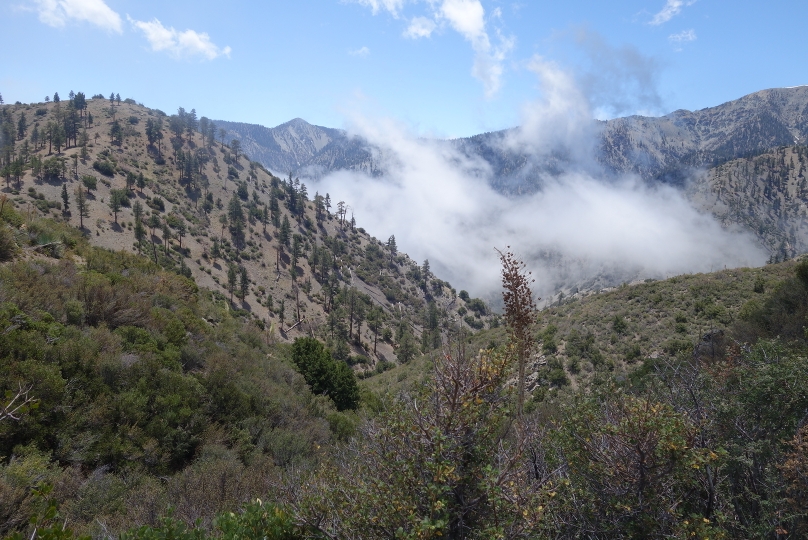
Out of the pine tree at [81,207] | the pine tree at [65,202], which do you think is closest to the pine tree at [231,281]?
the pine tree at [81,207]

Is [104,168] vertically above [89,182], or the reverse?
[104,168]

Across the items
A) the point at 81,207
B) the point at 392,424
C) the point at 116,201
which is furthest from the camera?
the point at 116,201

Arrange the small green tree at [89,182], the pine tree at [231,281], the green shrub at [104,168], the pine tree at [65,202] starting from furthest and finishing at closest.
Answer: the green shrub at [104,168] → the small green tree at [89,182] → the pine tree at [231,281] → the pine tree at [65,202]

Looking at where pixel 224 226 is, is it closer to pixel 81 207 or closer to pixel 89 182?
pixel 89 182

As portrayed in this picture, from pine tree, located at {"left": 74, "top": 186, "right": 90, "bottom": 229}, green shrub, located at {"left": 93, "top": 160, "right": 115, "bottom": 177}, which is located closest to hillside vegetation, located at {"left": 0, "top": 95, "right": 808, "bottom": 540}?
pine tree, located at {"left": 74, "top": 186, "right": 90, "bottom": 229}

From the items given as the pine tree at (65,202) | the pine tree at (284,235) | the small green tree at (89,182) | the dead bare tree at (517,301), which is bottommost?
the dead bare tree at (517,301)

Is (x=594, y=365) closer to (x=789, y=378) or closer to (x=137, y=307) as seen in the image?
(x=789, y=378)

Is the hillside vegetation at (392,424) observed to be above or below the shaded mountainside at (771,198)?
below

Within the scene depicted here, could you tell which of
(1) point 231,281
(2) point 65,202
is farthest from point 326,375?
A: (2) point 65,202

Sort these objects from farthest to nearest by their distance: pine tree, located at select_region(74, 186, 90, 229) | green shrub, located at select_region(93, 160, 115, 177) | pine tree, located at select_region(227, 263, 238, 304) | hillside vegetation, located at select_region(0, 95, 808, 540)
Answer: green shrub, located at select_region(93, 160, 115, 177)
pine tree, located at select_region(227, 263, 238, 304)
pine tree, located at select_region(74, 186, 90, 229)
hillside vegetation, located at select_region(0, 95, 808, 540)

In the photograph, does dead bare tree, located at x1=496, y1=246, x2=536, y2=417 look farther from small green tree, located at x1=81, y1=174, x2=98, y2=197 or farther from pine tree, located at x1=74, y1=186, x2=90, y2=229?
small green tree, located at x1=81, y1=174, x2=98, y2=197

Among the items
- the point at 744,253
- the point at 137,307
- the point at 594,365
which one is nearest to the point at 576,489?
the point at 137,307

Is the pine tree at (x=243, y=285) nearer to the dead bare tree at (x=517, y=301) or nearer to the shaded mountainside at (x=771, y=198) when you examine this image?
the dead bare tree at (x=517, y=301)

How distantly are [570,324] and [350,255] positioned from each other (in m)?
75.5
